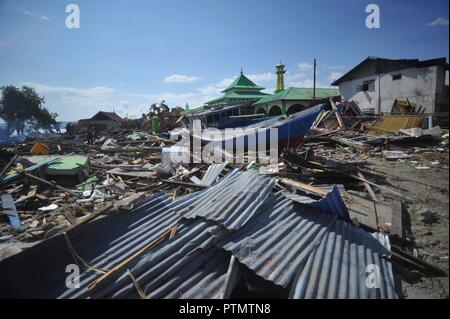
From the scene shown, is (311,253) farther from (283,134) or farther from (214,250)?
(283,134)

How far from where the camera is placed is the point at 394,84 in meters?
18.2

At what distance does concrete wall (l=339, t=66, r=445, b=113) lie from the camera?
1598 centimetres

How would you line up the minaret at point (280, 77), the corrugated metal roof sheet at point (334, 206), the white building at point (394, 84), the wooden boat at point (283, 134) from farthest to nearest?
the minaret at point (280, 77) < the white building at point (394, 84) < the wooden boat at point (283, 134) < the corrugated metal roof sheet at point (334, 206)

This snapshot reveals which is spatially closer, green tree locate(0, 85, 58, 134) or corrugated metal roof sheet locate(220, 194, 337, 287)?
corrugated metal roof sheet locate(220, 194, 337, 287)

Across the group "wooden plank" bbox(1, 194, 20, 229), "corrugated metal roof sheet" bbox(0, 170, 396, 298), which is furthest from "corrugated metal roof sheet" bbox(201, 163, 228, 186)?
"wooden plank" bbox(1, 194, 20, 229)

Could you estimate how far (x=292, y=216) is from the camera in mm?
3656

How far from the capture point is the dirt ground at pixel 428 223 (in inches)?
102

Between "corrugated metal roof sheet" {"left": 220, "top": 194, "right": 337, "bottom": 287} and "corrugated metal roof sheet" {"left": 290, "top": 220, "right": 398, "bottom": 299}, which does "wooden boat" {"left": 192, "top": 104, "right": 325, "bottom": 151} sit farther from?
"corrugated metal roof sheet" {"left": 290, "top": 220, "right": 398, "bottom": 299}

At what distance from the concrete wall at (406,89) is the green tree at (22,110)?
47.1 meters

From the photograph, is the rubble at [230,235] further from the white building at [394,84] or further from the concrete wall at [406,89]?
the concrete wall at [406,89]

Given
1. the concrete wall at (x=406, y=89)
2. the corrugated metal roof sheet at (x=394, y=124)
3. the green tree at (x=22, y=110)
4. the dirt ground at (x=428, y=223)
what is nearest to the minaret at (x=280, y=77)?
the concrete wall at (x=406, y=89)

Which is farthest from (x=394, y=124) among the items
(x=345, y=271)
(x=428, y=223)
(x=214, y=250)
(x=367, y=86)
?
(x=214, y=250)

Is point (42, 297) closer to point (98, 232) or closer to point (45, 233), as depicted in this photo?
point (98, 232)
